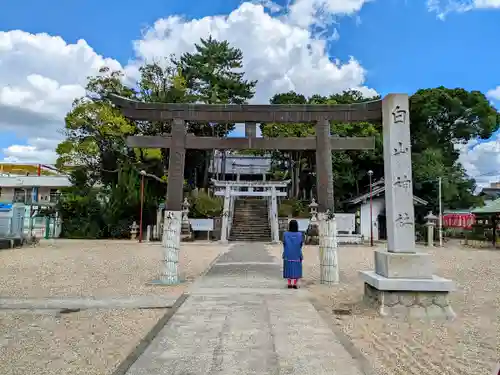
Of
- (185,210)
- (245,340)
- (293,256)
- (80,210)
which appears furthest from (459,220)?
(245,340)

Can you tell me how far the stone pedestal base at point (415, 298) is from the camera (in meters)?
6.24

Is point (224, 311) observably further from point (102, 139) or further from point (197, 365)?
point (102, 139)

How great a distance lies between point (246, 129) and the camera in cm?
1059

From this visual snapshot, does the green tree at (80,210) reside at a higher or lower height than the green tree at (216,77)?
lower

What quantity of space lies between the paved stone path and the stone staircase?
19.7 meters

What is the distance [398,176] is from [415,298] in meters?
2.10

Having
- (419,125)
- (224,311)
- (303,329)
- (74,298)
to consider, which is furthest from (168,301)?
(419,125)

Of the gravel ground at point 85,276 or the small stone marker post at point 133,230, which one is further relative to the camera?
the small stone marker post at point 133,230

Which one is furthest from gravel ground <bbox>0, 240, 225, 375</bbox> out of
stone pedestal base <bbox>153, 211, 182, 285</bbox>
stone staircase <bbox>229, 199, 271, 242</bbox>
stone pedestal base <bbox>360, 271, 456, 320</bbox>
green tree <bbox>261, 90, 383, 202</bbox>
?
green tree <bbox>261, 90, 383, 202</bbox>

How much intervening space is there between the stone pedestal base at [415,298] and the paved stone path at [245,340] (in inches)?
A: 46.3

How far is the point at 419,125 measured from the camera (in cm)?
3198

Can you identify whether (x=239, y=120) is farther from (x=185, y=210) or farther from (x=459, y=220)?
(x=459, y=220)

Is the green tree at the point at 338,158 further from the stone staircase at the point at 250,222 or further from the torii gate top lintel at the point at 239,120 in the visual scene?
the torii gate top lintel at the point at 239,120

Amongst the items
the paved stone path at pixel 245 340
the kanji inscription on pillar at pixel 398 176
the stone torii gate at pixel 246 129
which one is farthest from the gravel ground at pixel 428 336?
the stone torii gate at pixel 246 129
